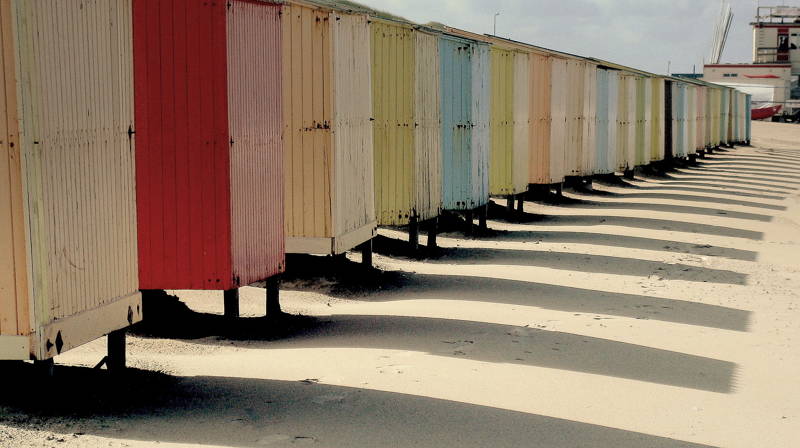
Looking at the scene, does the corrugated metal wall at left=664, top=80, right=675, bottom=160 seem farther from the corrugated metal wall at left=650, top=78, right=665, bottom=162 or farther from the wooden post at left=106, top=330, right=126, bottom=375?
the wooden post at left=106, top=330, right=126, bottom=375

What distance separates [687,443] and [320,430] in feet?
6.54

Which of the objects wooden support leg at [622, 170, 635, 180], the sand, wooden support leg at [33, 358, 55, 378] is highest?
wooden support leg at [622, 170, 635, 180]

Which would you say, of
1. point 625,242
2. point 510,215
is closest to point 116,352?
point 625,242

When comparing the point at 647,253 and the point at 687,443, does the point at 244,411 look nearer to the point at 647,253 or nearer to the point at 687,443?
the point at 687,443

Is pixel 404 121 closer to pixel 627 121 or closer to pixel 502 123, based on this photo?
pixel 502 123

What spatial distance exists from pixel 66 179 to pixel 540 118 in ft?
44.1

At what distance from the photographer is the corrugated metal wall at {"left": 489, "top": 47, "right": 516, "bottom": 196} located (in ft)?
53.4

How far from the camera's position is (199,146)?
8.02m

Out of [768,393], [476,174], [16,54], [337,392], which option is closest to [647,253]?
[476,174]

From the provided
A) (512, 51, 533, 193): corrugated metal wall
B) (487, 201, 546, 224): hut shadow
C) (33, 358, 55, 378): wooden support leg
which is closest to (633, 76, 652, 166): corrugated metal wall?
(487, 201, 546, 224): hut shadow

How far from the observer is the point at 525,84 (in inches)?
695

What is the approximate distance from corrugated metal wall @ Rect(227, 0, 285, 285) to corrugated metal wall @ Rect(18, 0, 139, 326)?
1.24m

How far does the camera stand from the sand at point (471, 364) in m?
6.06

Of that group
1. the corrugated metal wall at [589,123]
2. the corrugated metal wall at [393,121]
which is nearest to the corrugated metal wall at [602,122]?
the corrugated metal wall at [589,123]
